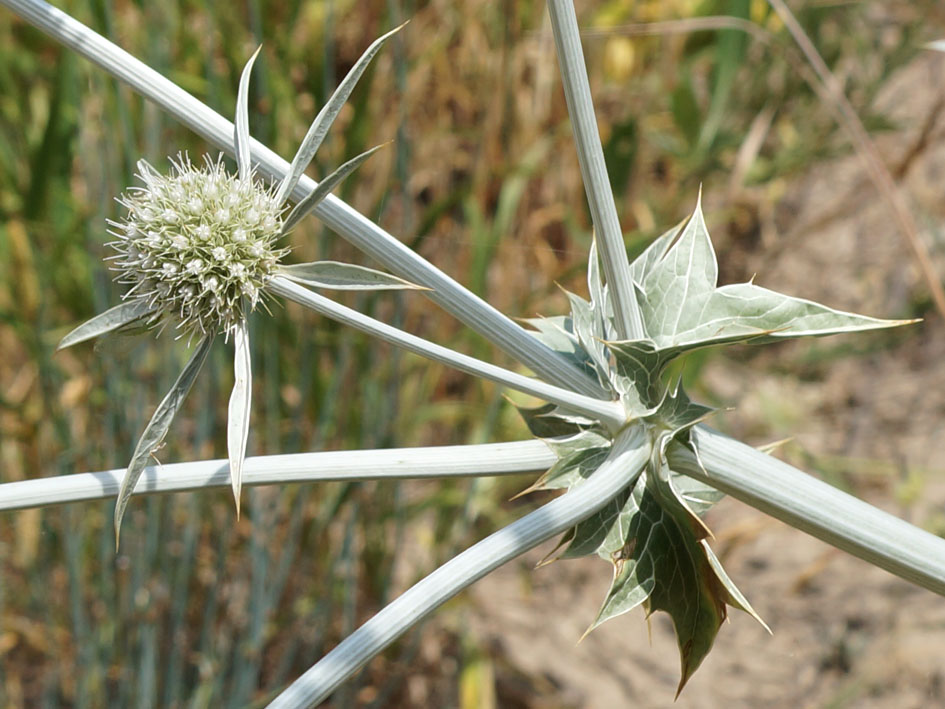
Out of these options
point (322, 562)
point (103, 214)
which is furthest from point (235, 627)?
point (103, 214)

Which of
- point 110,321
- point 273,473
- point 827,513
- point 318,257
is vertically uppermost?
point 318,257

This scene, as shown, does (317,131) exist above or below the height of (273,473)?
above

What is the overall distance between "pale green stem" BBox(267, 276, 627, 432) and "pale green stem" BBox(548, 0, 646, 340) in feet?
0.20

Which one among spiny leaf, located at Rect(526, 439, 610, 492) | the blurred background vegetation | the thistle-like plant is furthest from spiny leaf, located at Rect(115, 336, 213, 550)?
the blurred background vegetation

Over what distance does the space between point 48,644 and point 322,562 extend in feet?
1.47

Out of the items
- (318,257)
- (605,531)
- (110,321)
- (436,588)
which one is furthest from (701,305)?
(318,257)

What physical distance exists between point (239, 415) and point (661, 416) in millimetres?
247

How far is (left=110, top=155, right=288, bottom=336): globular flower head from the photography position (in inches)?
19.2

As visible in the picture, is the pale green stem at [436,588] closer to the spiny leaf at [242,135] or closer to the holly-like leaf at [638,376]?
the holly-like leaf at [638,376]

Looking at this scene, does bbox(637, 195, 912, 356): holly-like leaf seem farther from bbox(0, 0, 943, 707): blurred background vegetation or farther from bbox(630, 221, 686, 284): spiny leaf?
bbox(0, 0, 943, 707): blurred background vegetation

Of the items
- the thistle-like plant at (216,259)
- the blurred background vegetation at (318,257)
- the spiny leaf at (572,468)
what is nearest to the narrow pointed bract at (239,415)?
the thistle-like plant at (216,259)

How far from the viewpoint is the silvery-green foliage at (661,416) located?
0.50 meters

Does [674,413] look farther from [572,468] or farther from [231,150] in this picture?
[231,150]

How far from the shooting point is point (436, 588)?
0.41 metres
